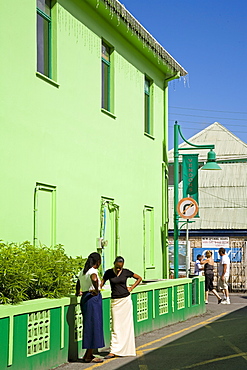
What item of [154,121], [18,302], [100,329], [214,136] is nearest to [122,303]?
[100,329]

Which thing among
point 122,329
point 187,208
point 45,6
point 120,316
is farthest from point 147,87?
point 122,329

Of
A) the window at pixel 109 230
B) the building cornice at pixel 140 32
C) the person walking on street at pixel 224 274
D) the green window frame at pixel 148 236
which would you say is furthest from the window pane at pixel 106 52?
the person walking on street at pixel 224 274

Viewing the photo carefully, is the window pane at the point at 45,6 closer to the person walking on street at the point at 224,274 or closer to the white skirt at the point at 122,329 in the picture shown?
the white skirt at the point at 122,329

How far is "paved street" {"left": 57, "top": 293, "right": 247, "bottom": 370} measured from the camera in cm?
1058

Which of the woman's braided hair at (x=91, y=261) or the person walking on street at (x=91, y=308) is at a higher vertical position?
the woman's braided hair at (x=91, y=261)

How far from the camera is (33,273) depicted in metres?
10.0

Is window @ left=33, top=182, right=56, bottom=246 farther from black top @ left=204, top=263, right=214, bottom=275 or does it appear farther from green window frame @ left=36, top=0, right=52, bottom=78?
black top @ left=204, top=263, right=214, bottom=275

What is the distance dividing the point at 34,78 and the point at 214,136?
114 feet

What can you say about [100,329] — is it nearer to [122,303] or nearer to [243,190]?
[122,303]

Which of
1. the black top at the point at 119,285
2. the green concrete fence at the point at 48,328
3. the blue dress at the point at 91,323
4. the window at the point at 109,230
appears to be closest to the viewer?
the green concrete fence at the point at 48,328

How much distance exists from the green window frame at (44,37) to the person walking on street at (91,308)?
422 cm

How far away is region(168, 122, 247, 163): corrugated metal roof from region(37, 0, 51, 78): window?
3070 centimetres

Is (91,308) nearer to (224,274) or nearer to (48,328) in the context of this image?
(48,328)

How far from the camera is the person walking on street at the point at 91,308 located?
10.7 metres
